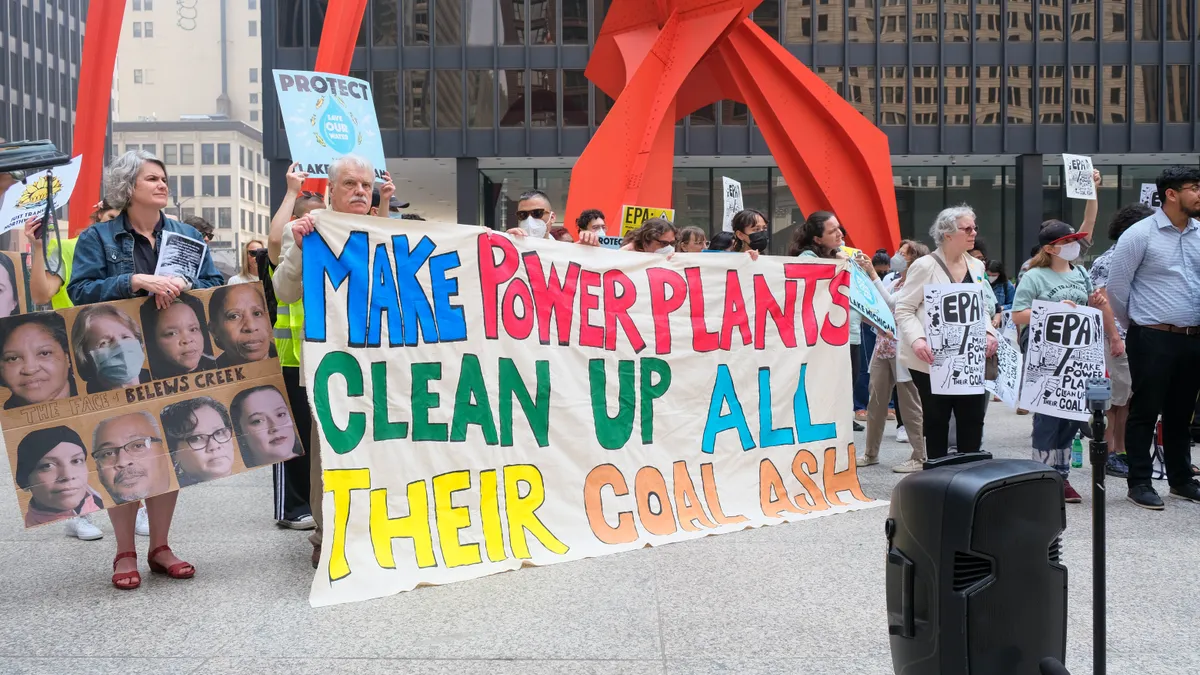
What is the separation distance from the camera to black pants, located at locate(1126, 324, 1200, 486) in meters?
6.48

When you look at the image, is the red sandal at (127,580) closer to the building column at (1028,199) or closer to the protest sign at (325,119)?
the protest sign at (325,119)

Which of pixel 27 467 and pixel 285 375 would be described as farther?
pixel 285 375

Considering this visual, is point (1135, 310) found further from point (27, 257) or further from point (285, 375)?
point (27, 257)

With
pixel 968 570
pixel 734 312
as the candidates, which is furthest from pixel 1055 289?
pixel 968 570

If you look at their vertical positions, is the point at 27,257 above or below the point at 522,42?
below

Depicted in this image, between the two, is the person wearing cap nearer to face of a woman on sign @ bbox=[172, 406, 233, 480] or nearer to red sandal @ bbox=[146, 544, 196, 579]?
face of a woman on sign @ bbox=[172, 406, 233, 480]

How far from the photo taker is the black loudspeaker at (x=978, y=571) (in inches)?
105

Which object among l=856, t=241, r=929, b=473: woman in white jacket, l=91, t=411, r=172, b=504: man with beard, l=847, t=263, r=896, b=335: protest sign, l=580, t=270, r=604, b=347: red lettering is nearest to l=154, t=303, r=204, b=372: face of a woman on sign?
l=91, t=411, r=172, b=504: man with beard

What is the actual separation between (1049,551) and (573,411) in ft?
9.59

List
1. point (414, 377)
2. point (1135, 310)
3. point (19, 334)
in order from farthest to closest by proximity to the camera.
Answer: point (1135, 310), point (414, 377), point (19, 334)

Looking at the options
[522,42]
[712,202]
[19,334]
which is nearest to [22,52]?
[522,42]

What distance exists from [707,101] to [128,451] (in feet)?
33.1

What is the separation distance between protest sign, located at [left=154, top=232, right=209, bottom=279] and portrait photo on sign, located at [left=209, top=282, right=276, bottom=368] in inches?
5.9

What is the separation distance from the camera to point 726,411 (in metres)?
6.16
